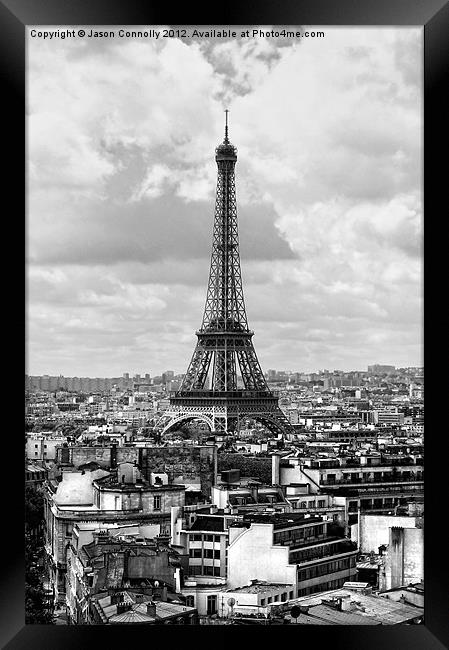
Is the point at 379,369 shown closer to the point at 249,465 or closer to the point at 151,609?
the point at 249,465

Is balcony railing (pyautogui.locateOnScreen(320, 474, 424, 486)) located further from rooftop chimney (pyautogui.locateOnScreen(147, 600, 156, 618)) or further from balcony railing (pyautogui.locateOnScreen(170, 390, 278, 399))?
rooftop chimney (pyautogui.locateOnScreen(147, 600, 156, 618))

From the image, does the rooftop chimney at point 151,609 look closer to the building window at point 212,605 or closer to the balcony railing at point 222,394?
the building window at point 212,605

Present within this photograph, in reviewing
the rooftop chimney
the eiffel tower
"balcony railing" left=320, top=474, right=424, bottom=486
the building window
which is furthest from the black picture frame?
the eiffel tower
